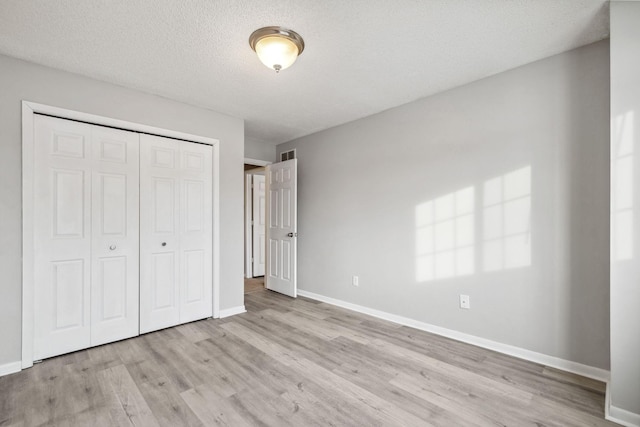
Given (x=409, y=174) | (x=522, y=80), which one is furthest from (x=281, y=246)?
(x=522, y=80)

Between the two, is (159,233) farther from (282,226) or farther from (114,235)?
(282,226)

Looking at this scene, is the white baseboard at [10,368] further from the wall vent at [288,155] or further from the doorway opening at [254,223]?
the wall vent at [288,155]

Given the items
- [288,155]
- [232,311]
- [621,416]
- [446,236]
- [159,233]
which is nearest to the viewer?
[621,416]

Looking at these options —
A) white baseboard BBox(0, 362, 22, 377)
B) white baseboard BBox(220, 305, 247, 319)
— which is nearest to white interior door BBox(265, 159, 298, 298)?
white baseboard BBox(220, 305, 247, 319)

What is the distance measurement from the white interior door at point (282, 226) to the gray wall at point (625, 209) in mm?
3395

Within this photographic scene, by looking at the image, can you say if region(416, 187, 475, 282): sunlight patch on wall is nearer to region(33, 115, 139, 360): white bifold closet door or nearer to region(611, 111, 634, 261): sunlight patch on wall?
region(611, 111, 634, 261): sunlight patch on wall

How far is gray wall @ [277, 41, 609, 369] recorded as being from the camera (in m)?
2.25

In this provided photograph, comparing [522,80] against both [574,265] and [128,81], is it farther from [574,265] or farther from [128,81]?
[128,81]

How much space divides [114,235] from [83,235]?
0.24 metres

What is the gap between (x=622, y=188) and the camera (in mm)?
1785

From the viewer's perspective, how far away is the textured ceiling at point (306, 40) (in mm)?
1860

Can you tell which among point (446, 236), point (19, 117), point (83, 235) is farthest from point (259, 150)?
point (446, 236)

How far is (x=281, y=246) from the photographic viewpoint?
4680 millimetres

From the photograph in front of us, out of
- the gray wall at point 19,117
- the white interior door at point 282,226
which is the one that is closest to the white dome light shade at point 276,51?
the gray wall at point 19,117
